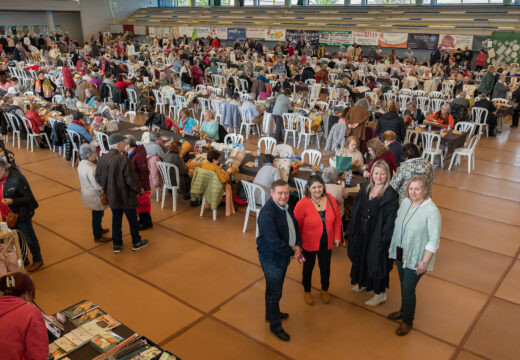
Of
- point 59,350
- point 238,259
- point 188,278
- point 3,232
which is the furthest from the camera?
point 238,259

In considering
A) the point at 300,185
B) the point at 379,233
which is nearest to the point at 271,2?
the point at 300,185

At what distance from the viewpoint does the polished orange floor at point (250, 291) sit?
387 cm

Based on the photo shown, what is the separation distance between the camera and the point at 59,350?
2695 mm

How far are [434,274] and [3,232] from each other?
4560 mm

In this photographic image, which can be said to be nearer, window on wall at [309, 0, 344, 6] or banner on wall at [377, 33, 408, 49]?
banner on wall at [377, 33, 408, 49]

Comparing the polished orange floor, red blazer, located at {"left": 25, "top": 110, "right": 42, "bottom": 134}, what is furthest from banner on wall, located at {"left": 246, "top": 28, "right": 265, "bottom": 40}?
the polished orange floor

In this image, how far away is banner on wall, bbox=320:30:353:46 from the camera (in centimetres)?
2355

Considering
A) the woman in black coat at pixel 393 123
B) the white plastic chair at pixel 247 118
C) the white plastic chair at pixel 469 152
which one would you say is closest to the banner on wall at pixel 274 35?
the white plastic chair at pixel 247 118

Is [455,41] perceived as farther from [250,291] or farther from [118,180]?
[118,180]

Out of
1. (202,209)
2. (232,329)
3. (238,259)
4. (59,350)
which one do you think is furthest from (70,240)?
(59,350)

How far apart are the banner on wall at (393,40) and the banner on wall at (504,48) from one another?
4.18m

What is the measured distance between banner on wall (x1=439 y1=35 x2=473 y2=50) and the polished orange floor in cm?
1601

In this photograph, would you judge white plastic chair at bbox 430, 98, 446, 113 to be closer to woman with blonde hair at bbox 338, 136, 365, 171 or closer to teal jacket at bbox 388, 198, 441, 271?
woman with blonde hair at bbox 338, 136, 365, 171

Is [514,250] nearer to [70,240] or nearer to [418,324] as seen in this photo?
[418,324]
